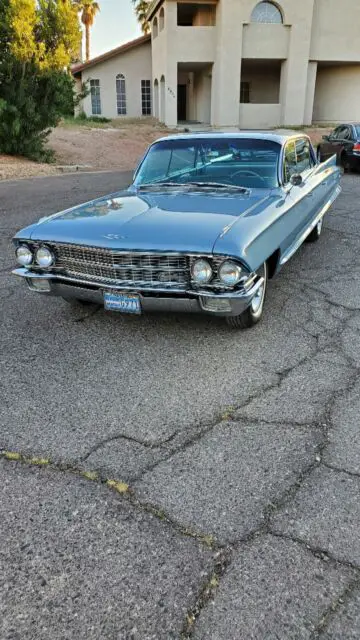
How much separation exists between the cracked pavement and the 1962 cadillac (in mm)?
451

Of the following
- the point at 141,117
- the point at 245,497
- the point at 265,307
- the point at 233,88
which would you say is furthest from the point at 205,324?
the point at 141,117

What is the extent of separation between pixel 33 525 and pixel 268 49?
26822 millimetres

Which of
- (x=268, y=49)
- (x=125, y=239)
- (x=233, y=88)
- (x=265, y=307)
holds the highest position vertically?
(x=268, y=49)

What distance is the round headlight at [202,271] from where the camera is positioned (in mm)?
3453

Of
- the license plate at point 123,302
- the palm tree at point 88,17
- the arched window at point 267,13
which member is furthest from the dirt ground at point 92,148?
the palm tree at point 88,17

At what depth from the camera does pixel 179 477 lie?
2.58 metres

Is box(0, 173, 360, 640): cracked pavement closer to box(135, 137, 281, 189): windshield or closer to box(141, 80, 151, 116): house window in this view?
box(135, 137, 281, 189): windshield

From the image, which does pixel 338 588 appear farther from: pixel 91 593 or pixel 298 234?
pixel 298 234

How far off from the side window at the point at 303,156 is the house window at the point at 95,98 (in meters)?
25.3

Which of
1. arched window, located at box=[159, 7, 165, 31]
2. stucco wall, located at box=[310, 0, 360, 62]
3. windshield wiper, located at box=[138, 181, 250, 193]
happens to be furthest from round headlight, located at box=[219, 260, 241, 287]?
stucco wall, located at box=[310, 0, 360, 62]

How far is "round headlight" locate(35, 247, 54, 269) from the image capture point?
396cm

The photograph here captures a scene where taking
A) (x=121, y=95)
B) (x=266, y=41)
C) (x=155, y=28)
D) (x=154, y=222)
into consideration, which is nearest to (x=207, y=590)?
(x=154, y=222)

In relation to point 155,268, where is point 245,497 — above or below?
below

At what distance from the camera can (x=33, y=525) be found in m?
2.29
